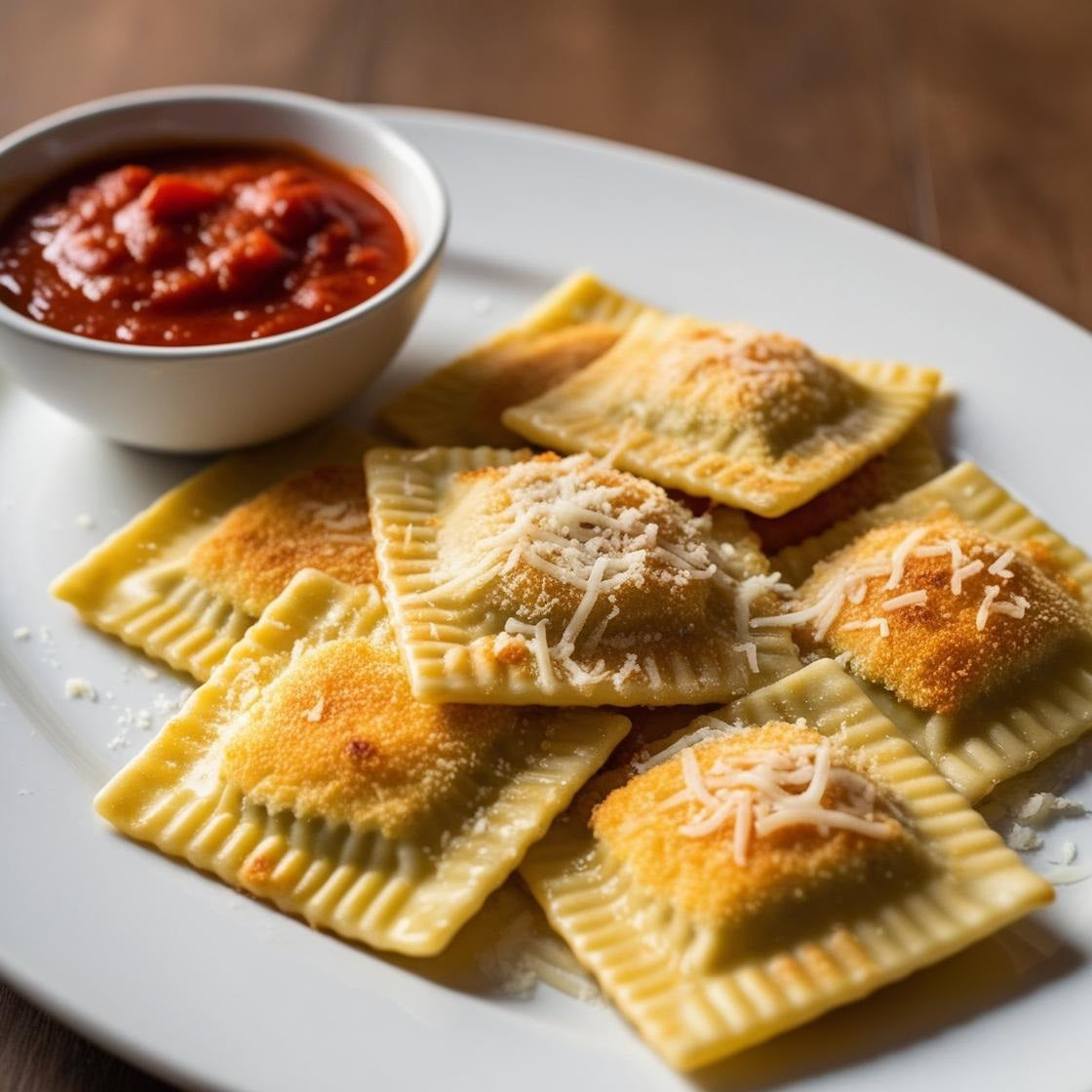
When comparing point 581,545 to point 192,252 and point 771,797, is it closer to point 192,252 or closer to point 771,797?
point 771,797

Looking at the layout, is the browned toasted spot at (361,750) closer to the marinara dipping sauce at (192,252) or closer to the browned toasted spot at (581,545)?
the browned toasted spot at (581,545)

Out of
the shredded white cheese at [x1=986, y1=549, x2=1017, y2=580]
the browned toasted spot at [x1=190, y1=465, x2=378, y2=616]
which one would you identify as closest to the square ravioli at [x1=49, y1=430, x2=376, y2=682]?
the browned toasted spot at [x1=190, y1=465, x2=378, y2=616]

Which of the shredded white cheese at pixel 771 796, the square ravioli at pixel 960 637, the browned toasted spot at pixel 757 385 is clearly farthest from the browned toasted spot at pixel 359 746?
the browned toasted spot at pixel 757 385

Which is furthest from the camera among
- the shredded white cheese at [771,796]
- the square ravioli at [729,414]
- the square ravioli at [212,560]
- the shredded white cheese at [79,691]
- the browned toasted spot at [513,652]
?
the square ravioli at [729,414]

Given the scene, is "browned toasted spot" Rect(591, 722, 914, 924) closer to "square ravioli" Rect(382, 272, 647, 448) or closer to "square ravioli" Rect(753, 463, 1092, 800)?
"square ravioli" Rect(753, 463, 1092, 800)

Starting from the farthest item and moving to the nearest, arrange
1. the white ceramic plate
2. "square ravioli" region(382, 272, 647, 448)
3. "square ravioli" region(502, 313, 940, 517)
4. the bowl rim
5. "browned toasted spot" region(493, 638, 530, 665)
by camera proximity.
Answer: "square ravioli" region(382, 272, 647, 448) → "square ravioli" region(502, 313, 940, 517) → the bowl rim → "browned toasted spot" region(493, 638, 530, 665) → the white ceramic plate

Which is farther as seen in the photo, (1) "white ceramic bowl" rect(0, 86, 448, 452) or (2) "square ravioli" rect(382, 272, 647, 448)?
(2) "square ravioli" rect(382, 272, 647, 448)
